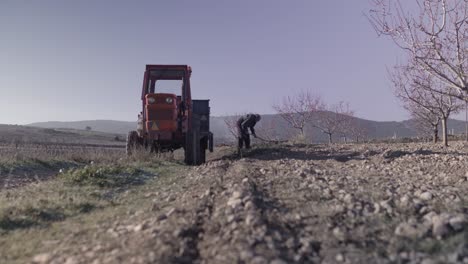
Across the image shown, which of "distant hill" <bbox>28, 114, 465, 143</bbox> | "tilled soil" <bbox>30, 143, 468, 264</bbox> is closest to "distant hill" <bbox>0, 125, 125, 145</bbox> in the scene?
"distant hill" <bbox>28, 114, 465, 143</bbox>

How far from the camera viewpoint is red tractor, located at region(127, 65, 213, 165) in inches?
536

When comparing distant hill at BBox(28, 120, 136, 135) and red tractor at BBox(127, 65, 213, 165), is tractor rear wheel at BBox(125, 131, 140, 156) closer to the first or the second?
red tractor at BBox(127, 65, 213, 165)

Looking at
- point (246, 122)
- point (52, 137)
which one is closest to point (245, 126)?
point (246, 122)

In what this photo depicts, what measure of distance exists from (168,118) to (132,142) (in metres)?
1.56

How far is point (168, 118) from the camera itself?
13.7 m

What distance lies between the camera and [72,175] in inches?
346

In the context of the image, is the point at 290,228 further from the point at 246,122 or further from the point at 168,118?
the point at 246,122

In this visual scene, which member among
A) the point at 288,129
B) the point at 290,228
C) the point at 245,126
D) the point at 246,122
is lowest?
the point at 290,228

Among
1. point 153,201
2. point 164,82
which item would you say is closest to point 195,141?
point 164,82

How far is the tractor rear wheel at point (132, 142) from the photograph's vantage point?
1402 cm

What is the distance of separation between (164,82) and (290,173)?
7829mm

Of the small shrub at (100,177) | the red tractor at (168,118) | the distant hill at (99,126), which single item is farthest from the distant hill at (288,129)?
the distant hill at (99,126)

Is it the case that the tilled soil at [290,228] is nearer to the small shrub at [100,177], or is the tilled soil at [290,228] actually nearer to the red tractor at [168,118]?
the small shrub at [100,177]

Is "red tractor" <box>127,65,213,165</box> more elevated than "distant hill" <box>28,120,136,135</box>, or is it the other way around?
"distant hill" <box>28,120,136,135</box>
